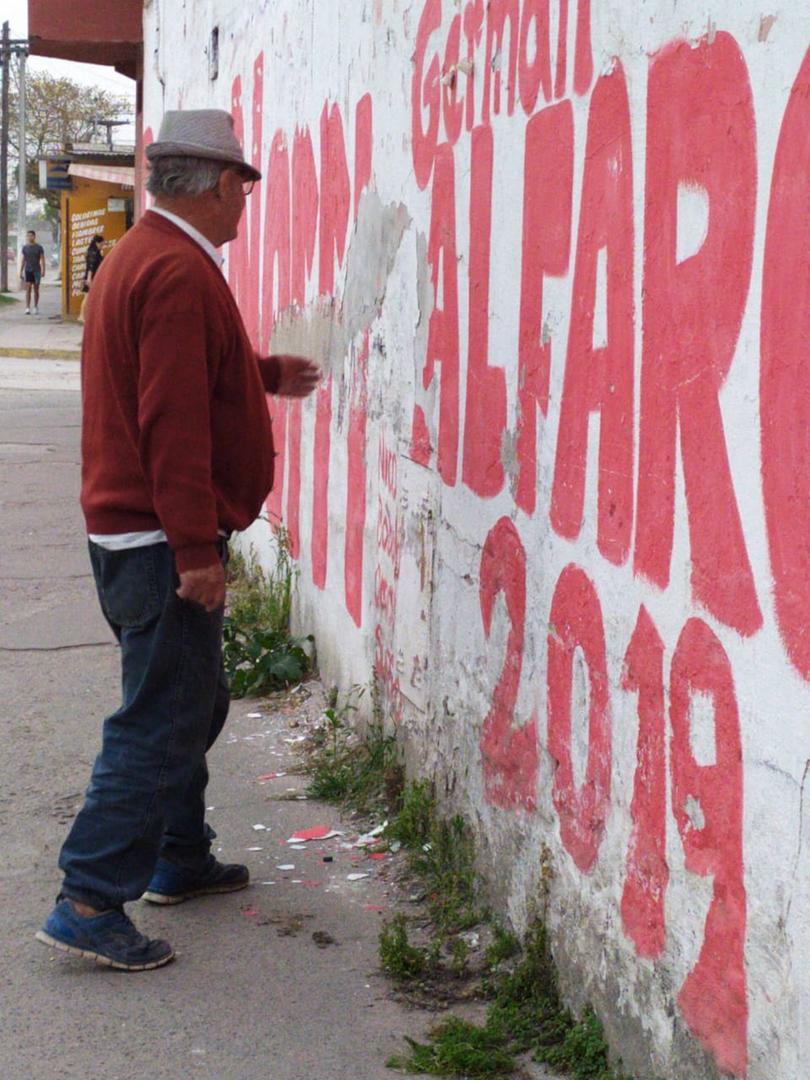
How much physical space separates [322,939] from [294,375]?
4.92ft

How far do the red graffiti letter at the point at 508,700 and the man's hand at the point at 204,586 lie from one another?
2.12ft

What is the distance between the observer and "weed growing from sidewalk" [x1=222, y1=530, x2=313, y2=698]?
19.2 ft

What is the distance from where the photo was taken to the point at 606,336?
9.32 feet

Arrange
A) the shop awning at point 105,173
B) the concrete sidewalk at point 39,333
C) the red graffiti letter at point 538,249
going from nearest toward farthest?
the red graffiti letter at point 538,249 < the concrete sidewalk at point 39,333 < the shop awning at point 105,173

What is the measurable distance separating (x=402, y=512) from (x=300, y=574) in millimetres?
1831

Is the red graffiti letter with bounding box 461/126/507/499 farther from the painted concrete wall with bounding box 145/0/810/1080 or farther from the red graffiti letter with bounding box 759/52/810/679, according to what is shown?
the red graffiti letter with bounding box 759/52/810/679

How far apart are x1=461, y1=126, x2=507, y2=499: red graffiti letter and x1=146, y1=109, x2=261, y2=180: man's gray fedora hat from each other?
0.59m

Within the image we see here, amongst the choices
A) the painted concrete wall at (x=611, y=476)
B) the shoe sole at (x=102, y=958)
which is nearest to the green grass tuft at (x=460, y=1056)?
the painted concrete wall at (x=611, y=476)

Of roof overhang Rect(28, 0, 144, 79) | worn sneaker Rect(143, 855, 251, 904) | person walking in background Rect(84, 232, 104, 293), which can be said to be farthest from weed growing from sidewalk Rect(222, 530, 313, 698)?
person walking in background Rect(84, 232, 104, 293)

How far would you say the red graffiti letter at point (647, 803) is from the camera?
8.71 feet

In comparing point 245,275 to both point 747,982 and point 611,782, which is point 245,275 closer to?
point 611,782

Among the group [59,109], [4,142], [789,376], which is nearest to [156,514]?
[789,376]

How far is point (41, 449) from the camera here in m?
13.0

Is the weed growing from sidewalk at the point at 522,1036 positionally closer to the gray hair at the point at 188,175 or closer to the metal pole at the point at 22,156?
the gray hair at the point at 188,175
